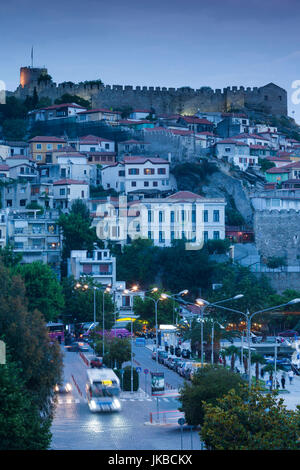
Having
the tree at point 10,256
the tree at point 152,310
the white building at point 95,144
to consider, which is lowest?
the tree at point 152,310

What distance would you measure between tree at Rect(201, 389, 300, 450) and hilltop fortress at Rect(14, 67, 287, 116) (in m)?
64.7

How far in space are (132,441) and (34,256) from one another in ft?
112

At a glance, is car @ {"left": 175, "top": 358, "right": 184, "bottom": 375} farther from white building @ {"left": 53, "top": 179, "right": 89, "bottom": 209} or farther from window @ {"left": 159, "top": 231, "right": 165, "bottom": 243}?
white building @ {"left": 53, "top": 179, "right": 89, "bottom": 209}

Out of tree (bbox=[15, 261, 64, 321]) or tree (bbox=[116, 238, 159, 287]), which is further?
tree (bbox=[116, 238, 159, 287])

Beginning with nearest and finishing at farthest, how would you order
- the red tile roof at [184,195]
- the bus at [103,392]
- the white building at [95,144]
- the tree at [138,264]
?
1. the bus at [103,392]
2. the tree at [138,264]
3. the red tile roof at [184,195]
4. the white building at [95,144]

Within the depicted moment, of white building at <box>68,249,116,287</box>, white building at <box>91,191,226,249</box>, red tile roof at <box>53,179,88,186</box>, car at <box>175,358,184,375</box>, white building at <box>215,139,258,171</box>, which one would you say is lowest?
car at <box>175,358,184,375</box>

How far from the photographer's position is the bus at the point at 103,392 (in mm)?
24391

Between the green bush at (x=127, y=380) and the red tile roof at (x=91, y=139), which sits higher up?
Result: the red tile roof at (x=91, y=139)

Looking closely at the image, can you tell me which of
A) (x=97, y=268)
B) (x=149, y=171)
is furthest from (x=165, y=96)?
(x=97, y=268)

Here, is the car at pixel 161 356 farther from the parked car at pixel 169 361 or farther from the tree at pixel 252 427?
the tree at pixel 252 427

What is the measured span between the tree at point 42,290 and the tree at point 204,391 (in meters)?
20.6

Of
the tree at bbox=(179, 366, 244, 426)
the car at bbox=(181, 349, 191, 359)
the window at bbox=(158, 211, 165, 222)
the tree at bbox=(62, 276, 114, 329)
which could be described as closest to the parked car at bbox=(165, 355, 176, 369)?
the car at bbox=(181, 349, 191, 359)

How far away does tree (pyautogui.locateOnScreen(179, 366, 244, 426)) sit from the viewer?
20438 mm

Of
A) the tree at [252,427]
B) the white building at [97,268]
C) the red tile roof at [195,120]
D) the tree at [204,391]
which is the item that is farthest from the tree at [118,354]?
the red tile roof at [195,120]
